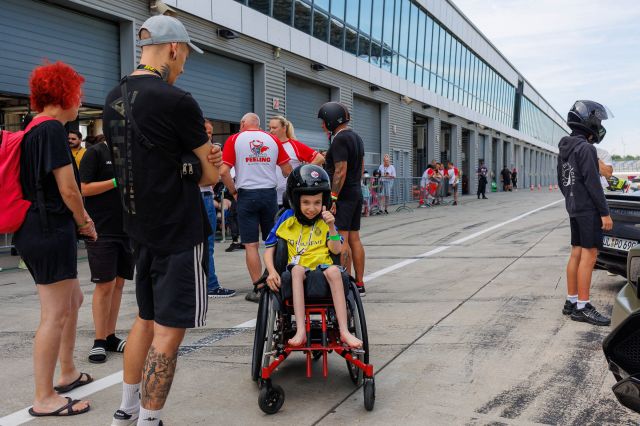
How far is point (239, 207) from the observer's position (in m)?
6.23

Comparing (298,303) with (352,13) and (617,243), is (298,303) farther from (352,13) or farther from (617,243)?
(352,13)

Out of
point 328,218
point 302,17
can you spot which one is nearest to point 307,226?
point 328,218

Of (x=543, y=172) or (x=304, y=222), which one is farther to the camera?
(x=543, y=172)

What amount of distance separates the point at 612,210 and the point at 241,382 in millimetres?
4545

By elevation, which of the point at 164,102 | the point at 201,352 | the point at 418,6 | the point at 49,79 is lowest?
the point at 201,352

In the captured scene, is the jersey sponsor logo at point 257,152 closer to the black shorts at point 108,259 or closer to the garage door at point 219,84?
Answer: the black shorts at point 108,259

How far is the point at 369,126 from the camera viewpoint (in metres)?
24.8

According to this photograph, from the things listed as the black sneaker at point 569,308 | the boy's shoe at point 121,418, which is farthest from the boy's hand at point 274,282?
the black sneaker at point 569,308

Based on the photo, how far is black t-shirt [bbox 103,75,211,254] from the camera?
2.69 m

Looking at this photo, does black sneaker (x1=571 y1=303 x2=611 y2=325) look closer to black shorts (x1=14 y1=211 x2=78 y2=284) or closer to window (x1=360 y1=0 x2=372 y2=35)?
black shorts (x1=14 y1=211 x2=78 y2=284)

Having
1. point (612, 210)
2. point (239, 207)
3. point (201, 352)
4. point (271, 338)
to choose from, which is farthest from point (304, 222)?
point (612, 210)

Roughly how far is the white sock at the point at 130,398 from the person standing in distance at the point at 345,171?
3.44m

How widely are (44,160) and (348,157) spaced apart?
12.0ft

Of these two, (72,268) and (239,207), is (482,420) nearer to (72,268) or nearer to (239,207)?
(72,268)
